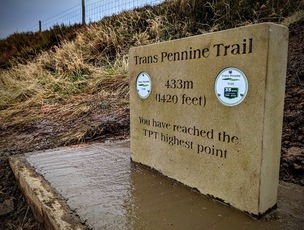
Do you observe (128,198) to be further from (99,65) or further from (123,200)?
(99,65)

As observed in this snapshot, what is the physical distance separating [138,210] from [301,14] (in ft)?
15.5

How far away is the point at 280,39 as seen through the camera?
4.43ft

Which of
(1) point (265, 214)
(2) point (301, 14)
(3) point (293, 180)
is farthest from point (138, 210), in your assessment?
(2) point (301, 14)

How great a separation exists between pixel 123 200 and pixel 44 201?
47 cm

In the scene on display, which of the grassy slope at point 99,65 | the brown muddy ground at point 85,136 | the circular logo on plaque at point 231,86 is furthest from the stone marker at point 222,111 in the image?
the grassy slope at point 99,65

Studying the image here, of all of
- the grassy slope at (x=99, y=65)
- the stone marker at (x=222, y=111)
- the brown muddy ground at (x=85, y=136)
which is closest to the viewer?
the stone marker at (x=222, y=111)

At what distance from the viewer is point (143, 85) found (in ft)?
7.01

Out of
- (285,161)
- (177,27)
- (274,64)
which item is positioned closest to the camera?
(274,64)

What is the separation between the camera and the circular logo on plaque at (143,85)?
82.1 inches

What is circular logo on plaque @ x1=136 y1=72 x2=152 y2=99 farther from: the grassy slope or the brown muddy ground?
the grassy slope

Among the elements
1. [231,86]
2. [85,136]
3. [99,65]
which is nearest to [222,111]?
[231,86]

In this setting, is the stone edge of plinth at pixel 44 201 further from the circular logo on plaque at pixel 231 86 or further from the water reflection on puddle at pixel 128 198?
the circular logo on plaque at pixel 231 86

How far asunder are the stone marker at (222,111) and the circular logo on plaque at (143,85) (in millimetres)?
13

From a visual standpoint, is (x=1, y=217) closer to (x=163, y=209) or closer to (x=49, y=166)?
(x=49, y=166)
